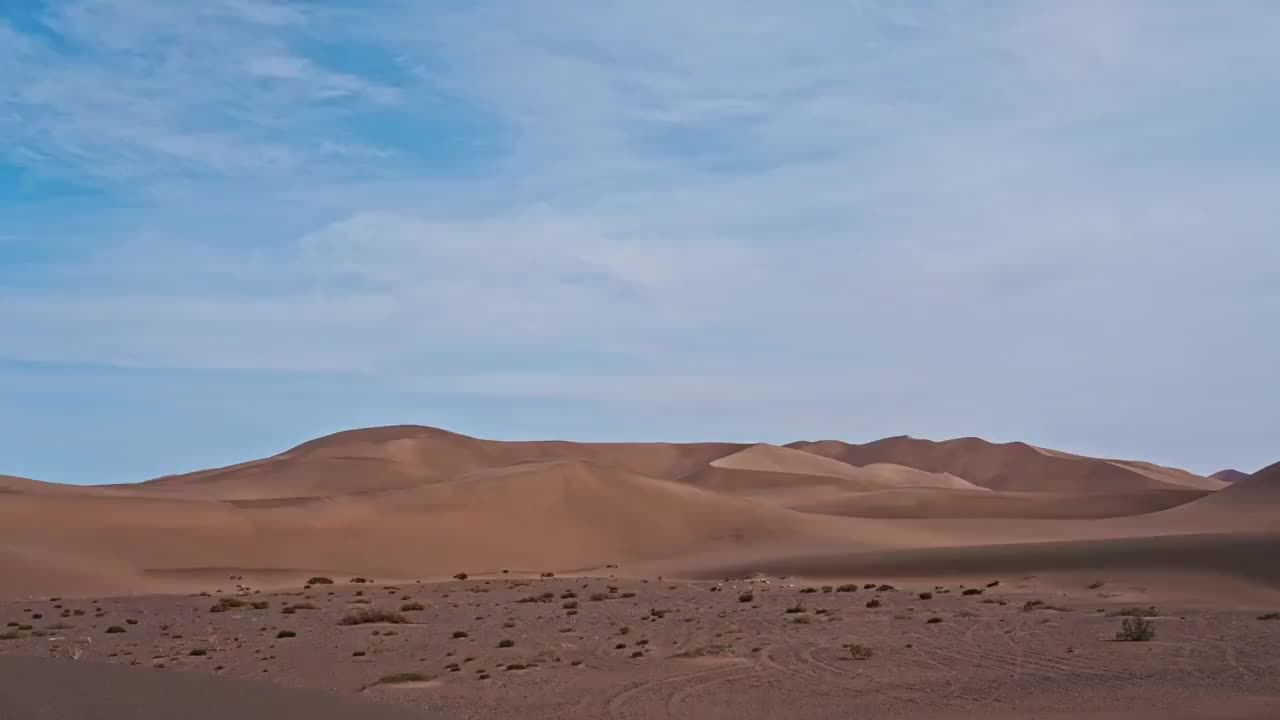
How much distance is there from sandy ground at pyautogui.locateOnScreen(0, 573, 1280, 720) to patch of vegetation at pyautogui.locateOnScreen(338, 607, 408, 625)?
0.39 metres

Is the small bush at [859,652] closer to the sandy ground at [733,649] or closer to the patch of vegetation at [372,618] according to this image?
the sandy ground at [733,649]

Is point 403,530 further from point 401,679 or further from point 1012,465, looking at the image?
point 1012,465

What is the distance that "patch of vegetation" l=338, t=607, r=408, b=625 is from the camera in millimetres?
26984

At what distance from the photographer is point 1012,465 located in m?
147

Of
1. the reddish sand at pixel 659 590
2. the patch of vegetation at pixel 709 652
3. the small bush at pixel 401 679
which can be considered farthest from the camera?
the patch of vegetation at pixel 709 652

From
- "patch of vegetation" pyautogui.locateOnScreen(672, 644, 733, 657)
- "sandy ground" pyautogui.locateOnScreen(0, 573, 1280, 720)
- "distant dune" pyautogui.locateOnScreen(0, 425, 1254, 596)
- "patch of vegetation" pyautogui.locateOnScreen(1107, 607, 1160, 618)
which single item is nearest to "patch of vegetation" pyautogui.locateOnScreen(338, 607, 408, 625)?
"sandy ground" pyautogui.locateOnScreen(0, 573, 1280, 720)

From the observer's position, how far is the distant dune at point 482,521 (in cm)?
4847

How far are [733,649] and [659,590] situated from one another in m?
14.7

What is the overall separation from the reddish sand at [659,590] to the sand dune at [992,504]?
32 cm

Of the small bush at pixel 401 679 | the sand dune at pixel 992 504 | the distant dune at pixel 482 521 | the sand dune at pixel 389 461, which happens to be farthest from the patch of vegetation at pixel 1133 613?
the sand dune at pixel 389 461

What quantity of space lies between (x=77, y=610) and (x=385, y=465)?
2542 inches

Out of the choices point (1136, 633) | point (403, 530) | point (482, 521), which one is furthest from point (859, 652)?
point (482, 521)

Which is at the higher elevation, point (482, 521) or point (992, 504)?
point (992, 504)

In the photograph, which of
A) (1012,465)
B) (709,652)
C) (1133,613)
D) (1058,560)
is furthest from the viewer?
(1012,465)
